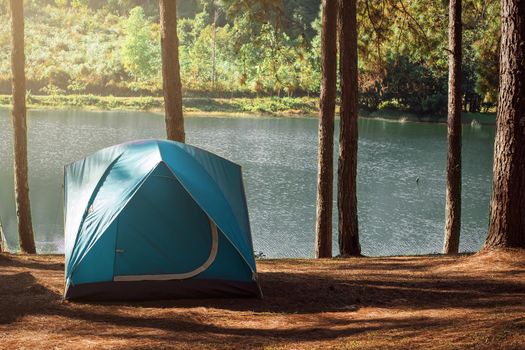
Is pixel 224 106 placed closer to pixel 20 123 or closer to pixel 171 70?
pixel 20 123

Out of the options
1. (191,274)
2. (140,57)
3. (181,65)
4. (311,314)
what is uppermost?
(140,57)

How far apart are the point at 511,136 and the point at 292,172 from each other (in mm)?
20817

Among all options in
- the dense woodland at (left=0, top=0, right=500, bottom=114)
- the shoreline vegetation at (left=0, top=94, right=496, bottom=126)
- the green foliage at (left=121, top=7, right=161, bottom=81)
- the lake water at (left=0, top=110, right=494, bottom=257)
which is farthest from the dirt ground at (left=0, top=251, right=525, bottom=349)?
the green foliage at (left=121, top=7, right=161, bottom=81)

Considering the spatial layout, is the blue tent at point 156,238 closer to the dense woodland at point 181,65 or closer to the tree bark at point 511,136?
the tree bark at point 511,136

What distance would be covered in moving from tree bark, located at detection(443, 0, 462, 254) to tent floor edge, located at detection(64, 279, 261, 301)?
20.3 feet

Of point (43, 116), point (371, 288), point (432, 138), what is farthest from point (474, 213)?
point (43, 116)

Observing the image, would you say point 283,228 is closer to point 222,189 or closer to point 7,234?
point 7,234

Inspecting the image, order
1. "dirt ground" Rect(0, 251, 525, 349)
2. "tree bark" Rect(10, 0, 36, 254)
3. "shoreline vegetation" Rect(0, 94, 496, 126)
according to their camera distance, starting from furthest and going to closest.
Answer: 1. "shoreline vegetation" Rect(0, 94, 496, 126)
2. "tree bark" Rect(10, 0, 36, 254)
3. "dirt ground" Rect(0, 251, 525, 349)

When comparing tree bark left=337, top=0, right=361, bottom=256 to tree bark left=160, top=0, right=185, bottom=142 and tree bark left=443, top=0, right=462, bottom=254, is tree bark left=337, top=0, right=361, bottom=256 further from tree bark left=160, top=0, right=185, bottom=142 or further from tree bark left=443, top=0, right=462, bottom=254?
tree bark left=443, top=0, right=462, bottom=254

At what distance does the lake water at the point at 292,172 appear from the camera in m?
18.7

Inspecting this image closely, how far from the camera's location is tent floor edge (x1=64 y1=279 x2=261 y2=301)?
630 centimetres

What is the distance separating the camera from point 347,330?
5328 millimetres

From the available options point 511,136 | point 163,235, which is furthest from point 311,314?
point 511,136

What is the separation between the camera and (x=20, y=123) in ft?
38.6
